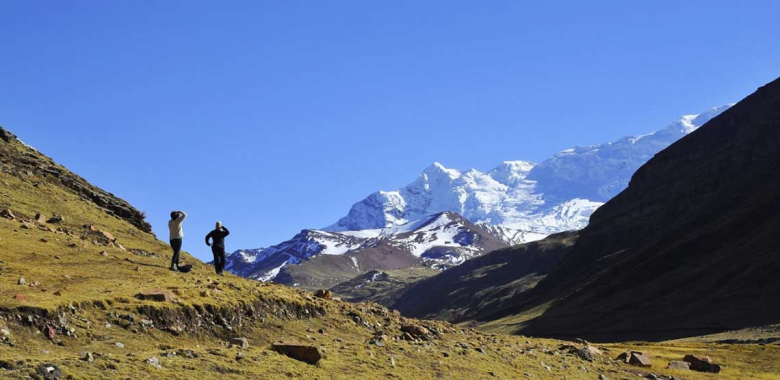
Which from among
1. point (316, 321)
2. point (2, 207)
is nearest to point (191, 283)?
point (316, 321)

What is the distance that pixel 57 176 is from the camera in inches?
2275

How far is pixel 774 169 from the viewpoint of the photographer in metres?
184

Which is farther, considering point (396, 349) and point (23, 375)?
point (396, 349)

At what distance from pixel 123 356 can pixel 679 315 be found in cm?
12513

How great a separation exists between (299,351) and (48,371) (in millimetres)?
8743

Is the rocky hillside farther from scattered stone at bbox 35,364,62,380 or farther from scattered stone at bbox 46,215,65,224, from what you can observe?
scattered stone at bbox 35,364,62,380

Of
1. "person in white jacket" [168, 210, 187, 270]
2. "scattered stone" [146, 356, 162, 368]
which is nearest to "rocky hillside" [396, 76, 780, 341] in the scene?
"person in white jacket" [168, 210, 187, 270]

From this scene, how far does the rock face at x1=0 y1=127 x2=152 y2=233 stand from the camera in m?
55.0

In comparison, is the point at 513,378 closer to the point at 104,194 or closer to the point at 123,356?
the point at 123,356

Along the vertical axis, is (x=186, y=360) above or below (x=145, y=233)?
below

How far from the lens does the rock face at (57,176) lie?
180 feet

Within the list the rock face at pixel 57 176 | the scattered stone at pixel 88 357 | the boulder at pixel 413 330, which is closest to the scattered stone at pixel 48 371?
the scattered stone at pixel 88 357

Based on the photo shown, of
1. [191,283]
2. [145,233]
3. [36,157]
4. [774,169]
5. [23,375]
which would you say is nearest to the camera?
[23,375]

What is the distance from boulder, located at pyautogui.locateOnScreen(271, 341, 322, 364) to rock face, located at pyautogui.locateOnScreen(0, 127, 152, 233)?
36.6 m
